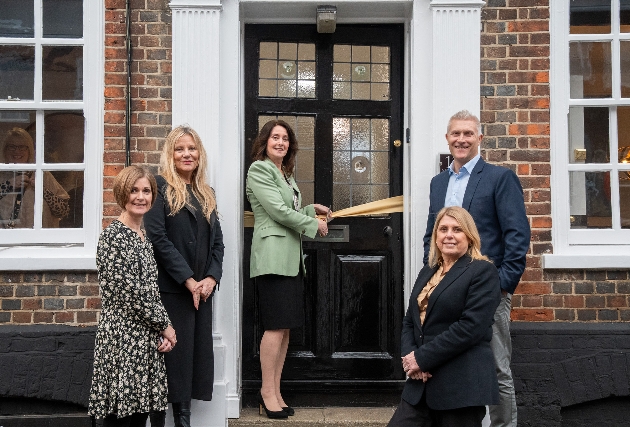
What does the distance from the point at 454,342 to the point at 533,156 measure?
6.68 feet

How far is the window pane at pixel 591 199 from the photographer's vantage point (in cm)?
505

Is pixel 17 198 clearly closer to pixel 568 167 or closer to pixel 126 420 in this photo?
pixel 126 420

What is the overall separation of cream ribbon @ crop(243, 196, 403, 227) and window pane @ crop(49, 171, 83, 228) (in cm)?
117

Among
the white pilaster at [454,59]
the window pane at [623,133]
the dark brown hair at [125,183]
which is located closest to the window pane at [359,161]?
the white pilaster at [454,59]

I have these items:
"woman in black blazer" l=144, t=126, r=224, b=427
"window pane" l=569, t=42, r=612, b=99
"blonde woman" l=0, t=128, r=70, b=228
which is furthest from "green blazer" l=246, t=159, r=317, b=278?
"window pane" l=569, t=42, r=612, b=99

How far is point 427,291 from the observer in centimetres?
358

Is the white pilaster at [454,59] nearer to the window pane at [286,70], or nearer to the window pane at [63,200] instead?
the window pane at [286,70]

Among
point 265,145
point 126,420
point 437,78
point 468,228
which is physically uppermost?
point 437,78

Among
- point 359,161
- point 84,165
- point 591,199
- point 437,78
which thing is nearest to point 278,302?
point 359,161

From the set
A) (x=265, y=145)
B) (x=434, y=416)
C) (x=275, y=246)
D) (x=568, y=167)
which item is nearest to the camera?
(x=434, y=416)

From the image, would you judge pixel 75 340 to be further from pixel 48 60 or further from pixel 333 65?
pixel 333 65

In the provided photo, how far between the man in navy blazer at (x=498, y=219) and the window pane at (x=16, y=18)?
3.04 metres

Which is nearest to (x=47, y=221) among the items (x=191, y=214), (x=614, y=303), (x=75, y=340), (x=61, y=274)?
(x=61, y=274)

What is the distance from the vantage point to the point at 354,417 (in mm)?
5000
